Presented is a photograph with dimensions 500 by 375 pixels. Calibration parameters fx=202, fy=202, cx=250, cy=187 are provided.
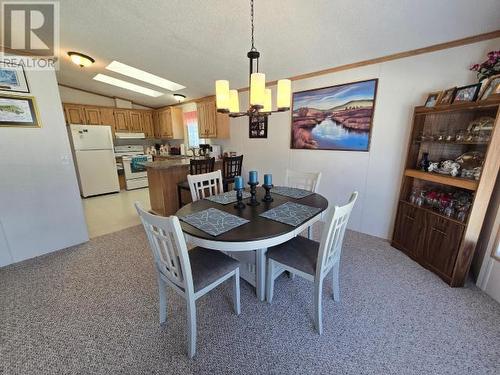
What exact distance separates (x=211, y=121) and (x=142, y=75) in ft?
4.97

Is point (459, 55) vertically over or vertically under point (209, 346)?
over

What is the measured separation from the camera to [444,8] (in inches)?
60.1

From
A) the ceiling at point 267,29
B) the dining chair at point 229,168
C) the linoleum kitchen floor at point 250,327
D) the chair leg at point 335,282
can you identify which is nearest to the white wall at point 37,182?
the linoleum kitchen floor at point 250,327

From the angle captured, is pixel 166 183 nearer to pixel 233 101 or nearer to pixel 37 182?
pixel 37 182

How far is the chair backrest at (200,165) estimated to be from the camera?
304 cm

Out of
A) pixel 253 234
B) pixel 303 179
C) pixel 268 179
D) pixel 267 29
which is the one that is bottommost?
pixel 253 234

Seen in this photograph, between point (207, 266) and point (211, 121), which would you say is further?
point (211, 121)

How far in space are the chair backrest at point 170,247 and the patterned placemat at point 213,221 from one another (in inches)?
8.9

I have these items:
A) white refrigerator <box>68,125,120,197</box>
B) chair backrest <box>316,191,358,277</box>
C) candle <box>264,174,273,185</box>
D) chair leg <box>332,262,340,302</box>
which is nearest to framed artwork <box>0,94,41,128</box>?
candle <box>264,174,273,185</box>

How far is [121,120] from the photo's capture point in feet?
18.2

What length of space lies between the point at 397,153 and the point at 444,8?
132 cm

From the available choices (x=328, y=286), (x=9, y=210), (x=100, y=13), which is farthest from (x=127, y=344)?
(x=100, y=13)

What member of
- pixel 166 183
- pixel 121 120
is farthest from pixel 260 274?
pixel 121 120

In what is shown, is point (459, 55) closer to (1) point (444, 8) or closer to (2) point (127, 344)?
(1) point (444, 8)
